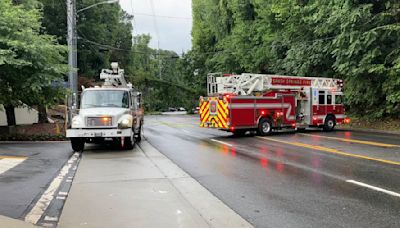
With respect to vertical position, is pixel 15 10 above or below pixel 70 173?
above

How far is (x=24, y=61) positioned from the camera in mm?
16922

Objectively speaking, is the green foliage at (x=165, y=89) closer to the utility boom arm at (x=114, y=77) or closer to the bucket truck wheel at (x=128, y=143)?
the utility boom arm at (x=114, y=77)

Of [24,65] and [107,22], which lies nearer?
[24,65]

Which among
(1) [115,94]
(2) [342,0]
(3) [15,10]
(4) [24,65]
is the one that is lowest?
(1) [115,94]

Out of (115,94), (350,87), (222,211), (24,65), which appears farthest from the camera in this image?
(350,87)

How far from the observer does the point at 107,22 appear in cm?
6350

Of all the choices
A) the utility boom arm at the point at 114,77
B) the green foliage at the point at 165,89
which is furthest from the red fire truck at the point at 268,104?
the green foliage at the point at 165,89

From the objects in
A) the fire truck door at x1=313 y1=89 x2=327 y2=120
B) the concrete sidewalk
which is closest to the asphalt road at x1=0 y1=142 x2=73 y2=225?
the concrete sidewalk

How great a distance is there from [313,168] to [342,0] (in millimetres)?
17332

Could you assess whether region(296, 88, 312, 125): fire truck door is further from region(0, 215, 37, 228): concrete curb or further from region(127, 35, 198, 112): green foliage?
region(127, 35, 198, 112): green foliage

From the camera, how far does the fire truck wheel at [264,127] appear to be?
2128 centimetres

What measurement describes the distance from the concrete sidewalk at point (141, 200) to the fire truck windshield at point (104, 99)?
4756mm

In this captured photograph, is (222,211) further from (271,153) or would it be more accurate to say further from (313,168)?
(271,153)

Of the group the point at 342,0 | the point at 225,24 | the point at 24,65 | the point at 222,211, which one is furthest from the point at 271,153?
the point at 225,24
